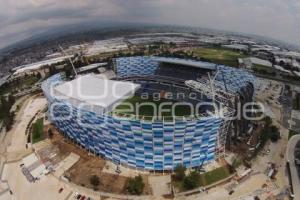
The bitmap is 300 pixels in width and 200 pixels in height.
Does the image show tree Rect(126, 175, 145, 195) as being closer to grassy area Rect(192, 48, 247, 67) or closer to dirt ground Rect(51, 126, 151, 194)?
dirt ground Rect(51, 126, 151, 194)

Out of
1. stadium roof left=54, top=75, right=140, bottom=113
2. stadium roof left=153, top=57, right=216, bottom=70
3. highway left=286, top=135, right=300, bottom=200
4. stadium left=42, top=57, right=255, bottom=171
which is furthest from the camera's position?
stadium roof left=153, top=57, right=216, bottom=70

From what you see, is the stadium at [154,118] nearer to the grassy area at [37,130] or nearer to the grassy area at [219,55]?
the grassy area at [37,130]

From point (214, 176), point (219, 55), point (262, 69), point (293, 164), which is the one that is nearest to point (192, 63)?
point (293, 164)

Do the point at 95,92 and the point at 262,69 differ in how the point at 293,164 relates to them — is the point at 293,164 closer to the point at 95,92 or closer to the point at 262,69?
the point at 95,92

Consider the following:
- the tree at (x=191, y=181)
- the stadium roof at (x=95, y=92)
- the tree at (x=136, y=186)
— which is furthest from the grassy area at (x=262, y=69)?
the tree at (x=136, y=186)

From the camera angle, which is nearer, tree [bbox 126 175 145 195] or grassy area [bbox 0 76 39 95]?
tree [bbox 126 175 145 195]

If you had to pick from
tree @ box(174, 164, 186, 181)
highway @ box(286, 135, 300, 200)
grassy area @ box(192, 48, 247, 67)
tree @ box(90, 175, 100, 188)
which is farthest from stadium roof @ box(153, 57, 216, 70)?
tree @ box(90, 175, 100, 188)

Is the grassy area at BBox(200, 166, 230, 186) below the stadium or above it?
below
